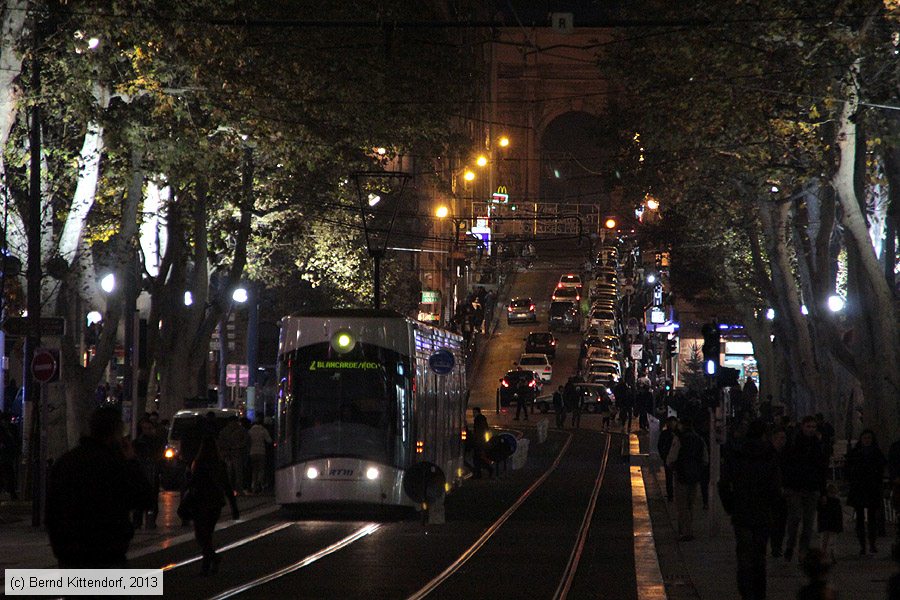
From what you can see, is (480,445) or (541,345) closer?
(480,445)

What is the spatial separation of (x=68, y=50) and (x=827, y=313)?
16.5 metres

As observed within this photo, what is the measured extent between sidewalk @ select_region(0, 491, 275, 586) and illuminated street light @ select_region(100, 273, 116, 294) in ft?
13.5

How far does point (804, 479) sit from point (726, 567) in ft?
4.36

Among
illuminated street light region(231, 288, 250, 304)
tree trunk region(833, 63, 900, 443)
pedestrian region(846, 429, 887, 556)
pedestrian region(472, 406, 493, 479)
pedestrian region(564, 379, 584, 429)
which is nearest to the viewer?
pedestrian region(846, 429, 887, 556)

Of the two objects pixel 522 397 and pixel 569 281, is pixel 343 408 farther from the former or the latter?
pixel 569 281

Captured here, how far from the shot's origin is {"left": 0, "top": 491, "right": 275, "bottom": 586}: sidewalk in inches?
704

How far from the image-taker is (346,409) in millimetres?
22812

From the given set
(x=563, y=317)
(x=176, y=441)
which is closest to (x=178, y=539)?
(x=176, y=441)

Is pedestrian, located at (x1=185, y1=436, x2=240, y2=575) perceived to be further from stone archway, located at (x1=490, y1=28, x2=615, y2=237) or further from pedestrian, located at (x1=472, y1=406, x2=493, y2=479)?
stone archway, located at (x1=490, y1=28, x2=615, y2=237)

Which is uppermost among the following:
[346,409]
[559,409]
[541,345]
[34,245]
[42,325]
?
[541,345]

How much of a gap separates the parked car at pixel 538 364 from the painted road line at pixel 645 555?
44286 millimetres

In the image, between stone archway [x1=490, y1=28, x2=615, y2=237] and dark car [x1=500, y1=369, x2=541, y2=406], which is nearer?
dark car [x1=500, y1=369, x2=541, y2=406]

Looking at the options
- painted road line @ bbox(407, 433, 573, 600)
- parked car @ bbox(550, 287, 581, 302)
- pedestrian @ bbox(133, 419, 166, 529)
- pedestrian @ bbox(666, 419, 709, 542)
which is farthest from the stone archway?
pedestrian @ bbox(666, 419, 709, 542)

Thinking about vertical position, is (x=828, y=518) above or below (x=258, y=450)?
below
